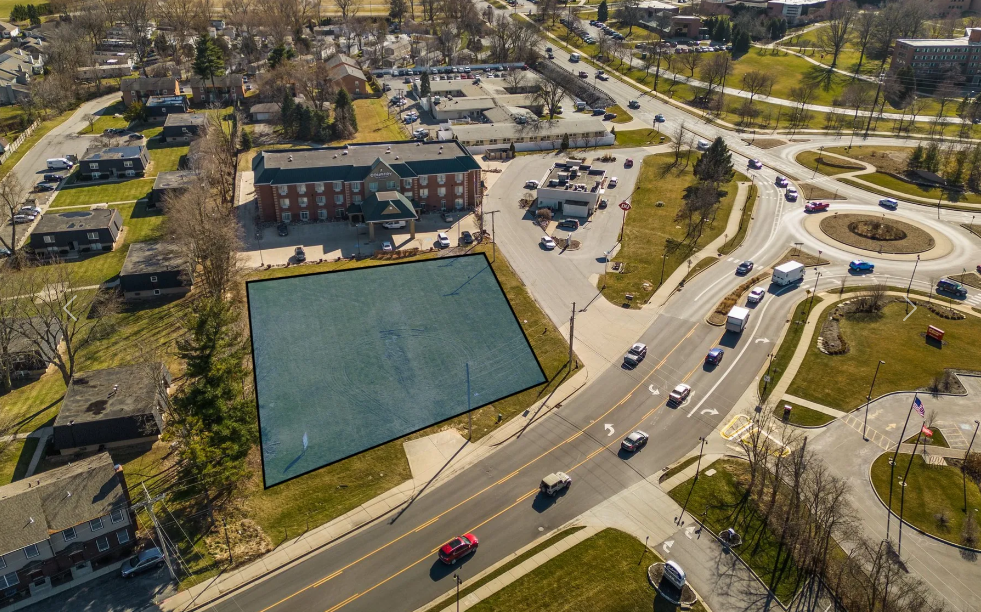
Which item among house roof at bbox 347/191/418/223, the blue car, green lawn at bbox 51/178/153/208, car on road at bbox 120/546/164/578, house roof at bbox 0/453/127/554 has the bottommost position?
car on road at bbox 120/546/164/578

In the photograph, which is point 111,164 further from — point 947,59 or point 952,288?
point 947,59

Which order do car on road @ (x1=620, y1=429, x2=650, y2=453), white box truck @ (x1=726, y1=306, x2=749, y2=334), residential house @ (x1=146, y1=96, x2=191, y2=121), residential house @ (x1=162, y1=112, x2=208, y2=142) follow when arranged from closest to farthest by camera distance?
car on road @ (x1=620, y1=429, x2=650, y2=453)
white box truck @ (x1=726, y1=306, x2=749, y2=334)
residential house @ (x1=162, y1=112, x2=208, y2=142)
residential house @ (x1=146, y1=96, x2=191, y2=121)

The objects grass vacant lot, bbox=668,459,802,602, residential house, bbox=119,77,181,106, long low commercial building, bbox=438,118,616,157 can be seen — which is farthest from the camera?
residential house, bbox=119,77,181,106

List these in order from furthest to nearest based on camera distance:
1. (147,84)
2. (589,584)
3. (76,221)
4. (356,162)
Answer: (147,84)
(356,162)
(76,221)
(589,584)

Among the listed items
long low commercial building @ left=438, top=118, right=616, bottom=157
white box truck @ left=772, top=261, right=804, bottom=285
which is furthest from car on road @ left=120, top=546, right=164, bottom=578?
long low commercial building @ left=438, top=118, right=616, bottom=157

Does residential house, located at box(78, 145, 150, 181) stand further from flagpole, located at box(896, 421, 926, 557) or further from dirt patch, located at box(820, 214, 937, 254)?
flagpole, located at box(896, 421, 926, 557)

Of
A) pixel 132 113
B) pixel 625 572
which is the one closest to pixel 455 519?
pixel 625 572

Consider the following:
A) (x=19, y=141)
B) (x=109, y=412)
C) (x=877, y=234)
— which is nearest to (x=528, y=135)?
(x=877, y=234)

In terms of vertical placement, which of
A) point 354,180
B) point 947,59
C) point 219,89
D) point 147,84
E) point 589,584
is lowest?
point 589,584
